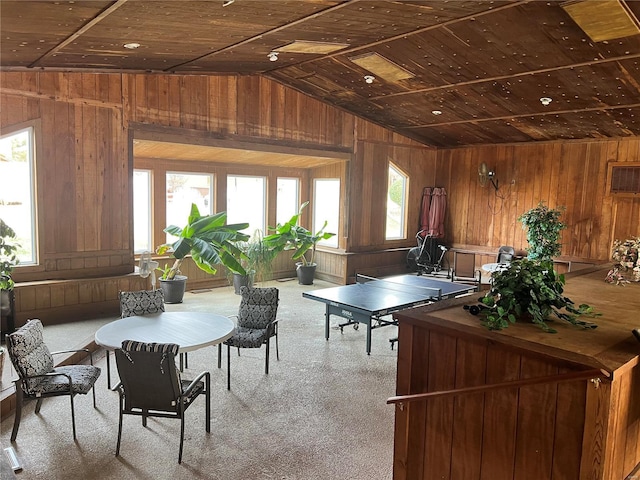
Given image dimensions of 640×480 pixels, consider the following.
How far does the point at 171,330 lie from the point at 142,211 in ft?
15.4

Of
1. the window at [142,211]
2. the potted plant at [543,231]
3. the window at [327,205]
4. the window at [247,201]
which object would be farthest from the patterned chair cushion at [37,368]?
the potted plant at [543,231]

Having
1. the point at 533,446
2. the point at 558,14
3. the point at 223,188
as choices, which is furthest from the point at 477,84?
the point at 533,446

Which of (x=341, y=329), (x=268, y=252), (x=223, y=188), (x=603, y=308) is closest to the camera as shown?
(x=603, y=308)

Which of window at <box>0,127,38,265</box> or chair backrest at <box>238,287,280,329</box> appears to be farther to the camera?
window at <box>0,127,38,265</box>

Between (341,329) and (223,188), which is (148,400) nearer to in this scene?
(341,329)

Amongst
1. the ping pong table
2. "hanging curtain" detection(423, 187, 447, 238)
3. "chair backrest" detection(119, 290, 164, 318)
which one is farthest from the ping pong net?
"hanging curtain" detection(423, 187, 447, 238)

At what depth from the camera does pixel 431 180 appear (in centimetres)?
1109

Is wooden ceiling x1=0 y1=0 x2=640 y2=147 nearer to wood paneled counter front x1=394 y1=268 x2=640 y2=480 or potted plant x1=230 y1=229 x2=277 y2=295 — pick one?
potted plant x1=230 y1=229 x2=277 y2=295

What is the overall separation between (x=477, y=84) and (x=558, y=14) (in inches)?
91.9

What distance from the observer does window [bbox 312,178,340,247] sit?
10.0 meters

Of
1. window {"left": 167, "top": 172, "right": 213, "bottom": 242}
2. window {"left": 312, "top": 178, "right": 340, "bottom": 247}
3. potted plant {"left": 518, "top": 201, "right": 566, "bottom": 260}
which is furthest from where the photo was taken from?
window {"left": 312, "top": 178, "right": 340, "bottom": 247}

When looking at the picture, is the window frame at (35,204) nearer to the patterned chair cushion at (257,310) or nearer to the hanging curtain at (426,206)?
the patterned chair cushion at (257,310)

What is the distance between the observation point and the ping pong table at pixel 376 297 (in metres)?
5.40

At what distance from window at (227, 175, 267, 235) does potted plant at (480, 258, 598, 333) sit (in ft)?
22.7
